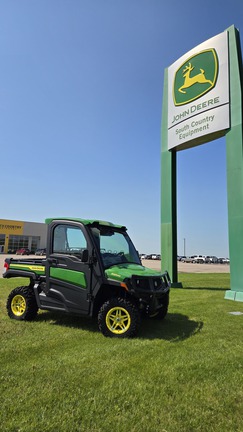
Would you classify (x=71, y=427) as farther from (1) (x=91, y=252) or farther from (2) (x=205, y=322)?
(2) (x=205, y=322)

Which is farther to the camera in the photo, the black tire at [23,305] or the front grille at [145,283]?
the black tire at [23,305]

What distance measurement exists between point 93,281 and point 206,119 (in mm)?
9236

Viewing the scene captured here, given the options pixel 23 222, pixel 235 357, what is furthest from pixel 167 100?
pixel 23 222

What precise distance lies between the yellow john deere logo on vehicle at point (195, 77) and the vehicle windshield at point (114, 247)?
8606 millimetres

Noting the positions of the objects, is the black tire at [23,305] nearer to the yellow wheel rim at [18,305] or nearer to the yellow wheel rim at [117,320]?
the yellow wheel rim at [18,305]

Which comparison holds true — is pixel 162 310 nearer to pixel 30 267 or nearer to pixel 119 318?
pixel 119 318

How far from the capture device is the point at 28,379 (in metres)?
3.52

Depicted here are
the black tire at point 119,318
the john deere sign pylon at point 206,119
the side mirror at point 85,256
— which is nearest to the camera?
the black tire at point 119,318

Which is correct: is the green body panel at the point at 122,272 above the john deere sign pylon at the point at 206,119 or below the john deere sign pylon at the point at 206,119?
below

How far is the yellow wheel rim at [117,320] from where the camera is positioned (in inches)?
209

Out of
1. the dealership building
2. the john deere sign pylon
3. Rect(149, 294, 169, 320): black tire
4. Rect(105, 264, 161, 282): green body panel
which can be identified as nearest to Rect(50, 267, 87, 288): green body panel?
Rect(105, 264, 161, 282): green body panel

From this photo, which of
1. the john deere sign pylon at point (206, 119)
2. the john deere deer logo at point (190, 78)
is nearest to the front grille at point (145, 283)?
the john deere sign pylon at point (206, 119)

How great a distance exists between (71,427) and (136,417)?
60cm

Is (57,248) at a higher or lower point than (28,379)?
higher
